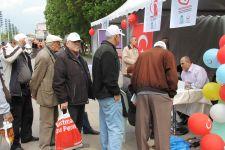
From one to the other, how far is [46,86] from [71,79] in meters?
0.58

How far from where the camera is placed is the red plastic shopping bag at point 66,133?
5215 millimetres

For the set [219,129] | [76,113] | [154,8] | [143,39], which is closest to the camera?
[219,129]

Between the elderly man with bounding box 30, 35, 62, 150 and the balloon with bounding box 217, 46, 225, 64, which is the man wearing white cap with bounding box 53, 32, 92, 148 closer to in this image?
the elderly man with bounding box 30, 35, 62, 150

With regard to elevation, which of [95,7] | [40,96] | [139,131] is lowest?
[139,131]

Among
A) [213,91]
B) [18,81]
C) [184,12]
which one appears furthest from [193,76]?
[18,81]

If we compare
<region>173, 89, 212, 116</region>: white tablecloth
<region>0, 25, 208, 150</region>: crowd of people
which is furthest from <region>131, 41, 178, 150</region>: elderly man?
<region>173, 89, 212, 116</region>: white tablecloth

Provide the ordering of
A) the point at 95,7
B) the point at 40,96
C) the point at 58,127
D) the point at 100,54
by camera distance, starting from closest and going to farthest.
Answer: the point at 100,54
the point at 58,127
the point at 40,96
the point at 95,7

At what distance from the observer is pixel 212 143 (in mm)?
4887

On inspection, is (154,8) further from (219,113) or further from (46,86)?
(219,113)

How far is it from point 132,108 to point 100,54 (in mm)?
1260

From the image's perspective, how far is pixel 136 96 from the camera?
16.7ft

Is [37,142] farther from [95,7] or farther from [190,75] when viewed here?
[95,7]

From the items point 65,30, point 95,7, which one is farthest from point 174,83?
point 65,30

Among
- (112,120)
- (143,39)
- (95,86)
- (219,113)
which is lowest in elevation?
(112,120)
